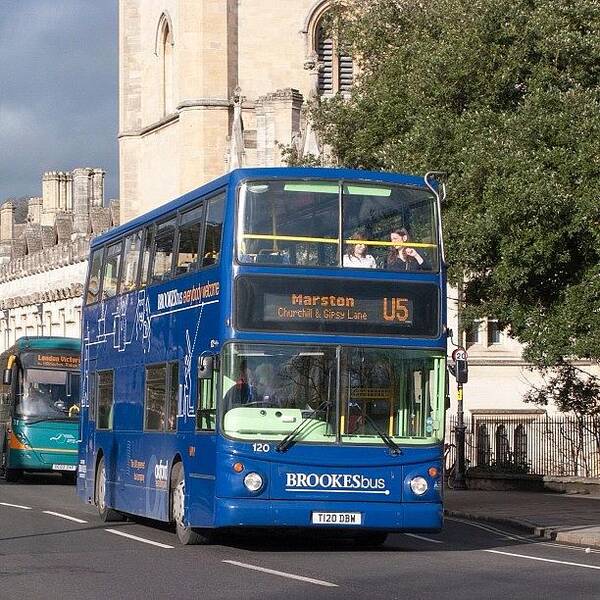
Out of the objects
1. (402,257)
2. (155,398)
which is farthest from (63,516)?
(402,257)

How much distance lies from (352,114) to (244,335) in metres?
16.4

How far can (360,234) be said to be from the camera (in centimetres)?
1841

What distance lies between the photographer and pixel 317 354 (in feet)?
59.6

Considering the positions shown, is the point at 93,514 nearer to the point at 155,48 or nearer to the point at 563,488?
the point at 563,488

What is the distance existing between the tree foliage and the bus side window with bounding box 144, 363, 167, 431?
7433 mm

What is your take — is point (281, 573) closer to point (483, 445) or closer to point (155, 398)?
point (155, 398)

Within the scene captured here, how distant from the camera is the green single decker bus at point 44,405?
1501 inches

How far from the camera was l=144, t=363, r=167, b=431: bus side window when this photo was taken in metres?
20.5

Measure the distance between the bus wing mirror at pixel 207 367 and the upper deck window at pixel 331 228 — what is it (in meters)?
1.13

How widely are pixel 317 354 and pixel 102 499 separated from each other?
6.78m

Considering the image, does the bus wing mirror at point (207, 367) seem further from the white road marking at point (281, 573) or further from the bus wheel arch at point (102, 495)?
the bus wheel arch at point (102, 495)

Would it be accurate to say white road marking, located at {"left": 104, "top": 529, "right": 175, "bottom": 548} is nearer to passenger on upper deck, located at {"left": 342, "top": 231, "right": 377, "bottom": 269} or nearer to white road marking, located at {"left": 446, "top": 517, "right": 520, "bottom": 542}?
passenger on upper deck, located at {"left": 342, "top": 231, "right": 377, "bottom": 269}

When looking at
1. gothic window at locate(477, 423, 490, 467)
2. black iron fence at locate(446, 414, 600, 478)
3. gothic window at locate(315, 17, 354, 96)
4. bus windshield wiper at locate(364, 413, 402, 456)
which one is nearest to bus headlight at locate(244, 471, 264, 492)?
bus windshield wiper at locate(364, 413, 402, 456)

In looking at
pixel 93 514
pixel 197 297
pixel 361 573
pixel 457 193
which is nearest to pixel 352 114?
pixel 457 193
